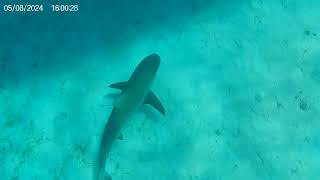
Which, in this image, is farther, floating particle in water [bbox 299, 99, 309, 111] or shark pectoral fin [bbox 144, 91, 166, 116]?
floating particle in water [bbox 299, 99, 309, 111]

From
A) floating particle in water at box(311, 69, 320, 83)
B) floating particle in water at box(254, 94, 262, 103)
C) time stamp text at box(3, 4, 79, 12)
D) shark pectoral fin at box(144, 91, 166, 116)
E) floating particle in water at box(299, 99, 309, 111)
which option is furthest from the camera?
time stamp text at box(3, 4, 79, 12)

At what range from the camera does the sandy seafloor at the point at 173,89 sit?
7.46 meters

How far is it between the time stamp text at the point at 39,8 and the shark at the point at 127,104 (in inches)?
113

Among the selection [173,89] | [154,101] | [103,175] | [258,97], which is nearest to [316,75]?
[258,97]

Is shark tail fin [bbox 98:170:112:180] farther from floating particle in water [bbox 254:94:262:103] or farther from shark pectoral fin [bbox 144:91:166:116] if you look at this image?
floating particle in water [bbox 254:94:262:103]

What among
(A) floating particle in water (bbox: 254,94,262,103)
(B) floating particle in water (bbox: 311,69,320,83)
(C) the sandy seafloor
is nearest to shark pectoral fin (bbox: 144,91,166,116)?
(C) the sandy seafloor

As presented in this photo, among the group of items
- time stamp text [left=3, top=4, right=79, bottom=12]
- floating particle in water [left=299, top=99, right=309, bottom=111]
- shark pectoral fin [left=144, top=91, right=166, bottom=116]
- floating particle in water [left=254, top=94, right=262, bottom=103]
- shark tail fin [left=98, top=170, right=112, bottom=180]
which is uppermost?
time stamp text [left=3, top=4, right=79, bottom=12]

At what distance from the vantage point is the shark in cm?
645

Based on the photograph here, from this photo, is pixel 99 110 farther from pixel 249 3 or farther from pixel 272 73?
pixel 249 3

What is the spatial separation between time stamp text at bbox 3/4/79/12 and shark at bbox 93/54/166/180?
9.40 ft

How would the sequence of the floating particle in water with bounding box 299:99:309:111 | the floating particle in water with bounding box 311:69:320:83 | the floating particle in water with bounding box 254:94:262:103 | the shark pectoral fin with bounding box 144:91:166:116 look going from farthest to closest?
1. the floating particle in water with bounding box 311:69:320:83
2. the floating particle in water with bounding box 254:94:262:103
3. the floating particle in water with bounding box 299:99:309:111
4. the shark pectoral fin with bounding box 144:91:166:116

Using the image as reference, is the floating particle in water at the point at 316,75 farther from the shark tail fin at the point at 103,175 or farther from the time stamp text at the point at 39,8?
the time stamp text at the point at 39,8

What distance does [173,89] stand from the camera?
820 centimetres

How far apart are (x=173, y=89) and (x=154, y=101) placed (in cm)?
91
